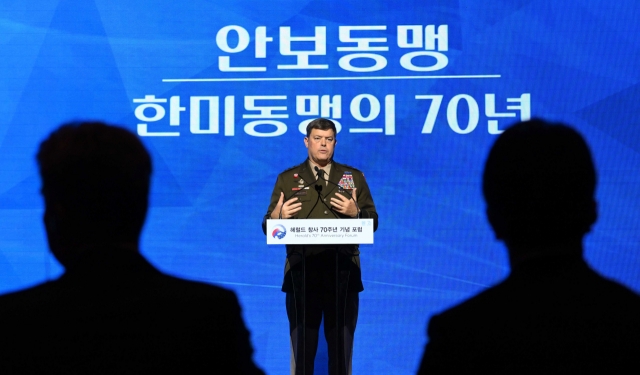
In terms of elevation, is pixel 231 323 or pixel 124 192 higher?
pixel 124 192

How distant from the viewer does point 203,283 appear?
4922mm

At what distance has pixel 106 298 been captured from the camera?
4.87m

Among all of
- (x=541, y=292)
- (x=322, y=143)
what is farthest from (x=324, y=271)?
(x=541, y=292)

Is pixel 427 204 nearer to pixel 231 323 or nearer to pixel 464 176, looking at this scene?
pixel 464 176

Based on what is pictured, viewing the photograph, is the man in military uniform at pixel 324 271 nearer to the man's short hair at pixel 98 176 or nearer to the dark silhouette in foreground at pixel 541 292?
the dark silhouette in foreground at pixel 541 292

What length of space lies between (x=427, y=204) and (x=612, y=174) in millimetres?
1167

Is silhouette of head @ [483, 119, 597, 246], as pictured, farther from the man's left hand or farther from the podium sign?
the podium sign

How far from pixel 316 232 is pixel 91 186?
85.4 inches

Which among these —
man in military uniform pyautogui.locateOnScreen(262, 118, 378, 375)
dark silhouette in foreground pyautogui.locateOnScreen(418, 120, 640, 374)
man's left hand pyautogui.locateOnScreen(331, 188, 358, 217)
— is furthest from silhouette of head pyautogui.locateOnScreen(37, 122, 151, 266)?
dark silhouette in foreground pyautogui.locateOnScreen(418, 120, 640, 374)

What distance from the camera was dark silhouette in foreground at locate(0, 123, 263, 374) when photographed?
188 inches

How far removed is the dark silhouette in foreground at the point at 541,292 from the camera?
4621 millimetres

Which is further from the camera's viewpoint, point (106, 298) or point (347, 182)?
point (106, 298)

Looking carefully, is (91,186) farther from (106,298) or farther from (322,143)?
(322,143)

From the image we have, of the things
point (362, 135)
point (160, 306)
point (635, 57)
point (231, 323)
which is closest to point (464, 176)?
point (362, 135)
